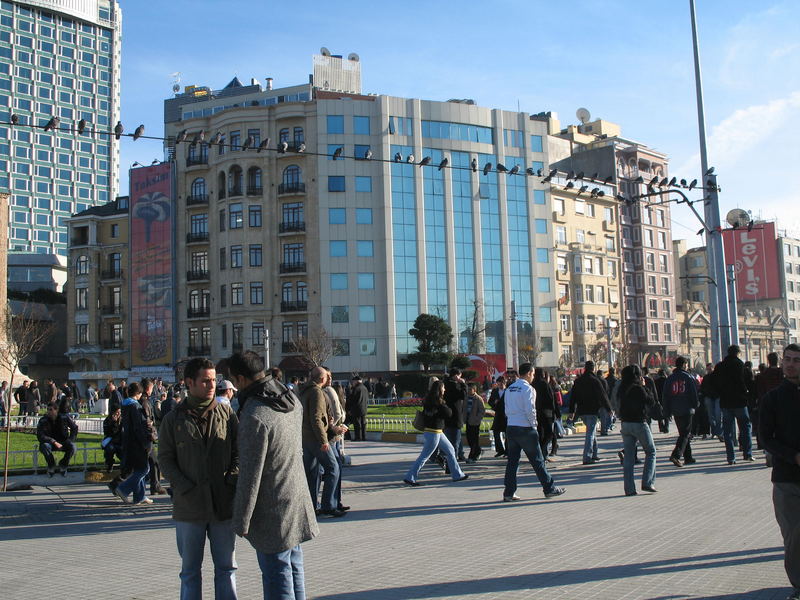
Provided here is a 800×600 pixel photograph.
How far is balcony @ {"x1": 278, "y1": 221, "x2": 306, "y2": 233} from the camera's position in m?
61.5

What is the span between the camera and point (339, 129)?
202 ft

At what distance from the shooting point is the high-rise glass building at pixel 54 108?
348ft

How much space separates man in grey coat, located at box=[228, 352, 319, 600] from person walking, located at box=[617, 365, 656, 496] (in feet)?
23.4

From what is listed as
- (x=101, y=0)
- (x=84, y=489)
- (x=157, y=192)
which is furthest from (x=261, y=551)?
(x=101, y=0)

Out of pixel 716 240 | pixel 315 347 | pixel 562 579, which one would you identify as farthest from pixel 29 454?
pixel 315 347

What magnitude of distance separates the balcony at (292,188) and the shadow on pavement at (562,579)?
56110 mm

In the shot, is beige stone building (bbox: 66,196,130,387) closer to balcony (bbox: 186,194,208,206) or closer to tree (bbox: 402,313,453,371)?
balcony (bbox: 186,194,208,206)

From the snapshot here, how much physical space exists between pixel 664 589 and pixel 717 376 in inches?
364

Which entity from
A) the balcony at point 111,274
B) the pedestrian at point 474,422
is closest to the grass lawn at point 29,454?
the pedestrian at point 474,422

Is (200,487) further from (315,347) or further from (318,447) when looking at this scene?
(315,347)

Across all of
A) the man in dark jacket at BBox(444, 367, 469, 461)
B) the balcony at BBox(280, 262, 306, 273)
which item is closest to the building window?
the balcony at BBox(280, 262, 306, 273)

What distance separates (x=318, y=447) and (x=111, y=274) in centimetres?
6207

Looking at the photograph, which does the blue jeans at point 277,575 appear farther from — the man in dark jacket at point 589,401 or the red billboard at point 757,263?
the red billboard at point 757,263

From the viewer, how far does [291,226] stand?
6166 centimetres
